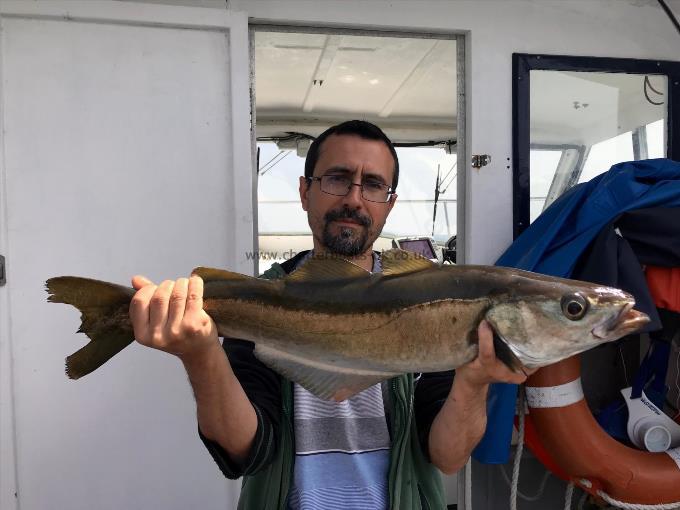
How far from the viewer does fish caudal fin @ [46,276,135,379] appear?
4.66ft

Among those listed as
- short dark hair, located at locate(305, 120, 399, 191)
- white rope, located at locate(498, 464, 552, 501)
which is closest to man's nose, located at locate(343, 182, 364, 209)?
short dark hair, located at locate(305, 120, 399, 191)

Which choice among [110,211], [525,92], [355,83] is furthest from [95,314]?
[355,83]

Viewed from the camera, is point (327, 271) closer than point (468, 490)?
Yes

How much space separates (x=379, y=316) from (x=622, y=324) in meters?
0.57

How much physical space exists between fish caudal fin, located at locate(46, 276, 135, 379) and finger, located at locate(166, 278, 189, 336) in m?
0.15

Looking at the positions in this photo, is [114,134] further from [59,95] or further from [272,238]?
[272,238]

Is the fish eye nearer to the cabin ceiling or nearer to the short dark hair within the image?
the short dark hair

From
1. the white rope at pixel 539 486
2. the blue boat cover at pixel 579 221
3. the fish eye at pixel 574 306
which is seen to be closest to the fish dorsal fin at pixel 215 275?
the fish eye at pixel 574 306

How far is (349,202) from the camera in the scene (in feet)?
6.03

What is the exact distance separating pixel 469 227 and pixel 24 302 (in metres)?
2.48

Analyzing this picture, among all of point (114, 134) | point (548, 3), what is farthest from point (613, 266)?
point (114, 134)

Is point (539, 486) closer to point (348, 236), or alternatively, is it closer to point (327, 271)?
point (348, 236)

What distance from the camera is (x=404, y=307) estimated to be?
1.37m

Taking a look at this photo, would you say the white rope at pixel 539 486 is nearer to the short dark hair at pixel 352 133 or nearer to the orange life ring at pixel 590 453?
the orange life ring at pixel 590 453
